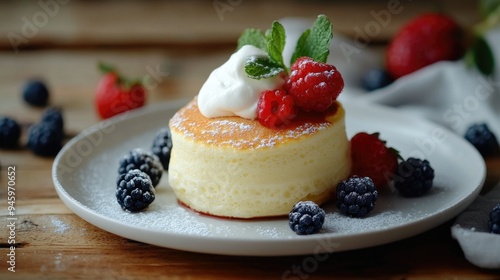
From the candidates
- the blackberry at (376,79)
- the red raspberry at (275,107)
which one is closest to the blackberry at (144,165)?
the red raspberry at (275,107)

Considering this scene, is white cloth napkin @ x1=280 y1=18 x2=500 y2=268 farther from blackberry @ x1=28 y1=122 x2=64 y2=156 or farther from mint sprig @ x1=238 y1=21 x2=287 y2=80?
blackberry @ x1=28 y1=122 x2=64 y2=156

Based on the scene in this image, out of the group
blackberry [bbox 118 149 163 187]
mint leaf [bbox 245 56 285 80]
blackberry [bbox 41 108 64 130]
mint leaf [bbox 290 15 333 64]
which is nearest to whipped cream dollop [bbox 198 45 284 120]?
mint leaf [bbox 245 56 285 80]

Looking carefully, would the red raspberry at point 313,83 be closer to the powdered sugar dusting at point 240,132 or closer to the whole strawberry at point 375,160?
the powdered sugar dusting at point 240,132

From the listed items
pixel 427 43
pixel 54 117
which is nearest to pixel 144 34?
pixel 54 117

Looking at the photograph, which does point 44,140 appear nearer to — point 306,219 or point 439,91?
point 306,219

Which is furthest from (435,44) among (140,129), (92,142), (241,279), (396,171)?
(241,279)

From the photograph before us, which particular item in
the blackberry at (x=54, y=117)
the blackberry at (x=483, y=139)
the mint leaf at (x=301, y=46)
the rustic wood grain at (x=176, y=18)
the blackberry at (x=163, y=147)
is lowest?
the rustic wood grain at (x=176, y=18)
